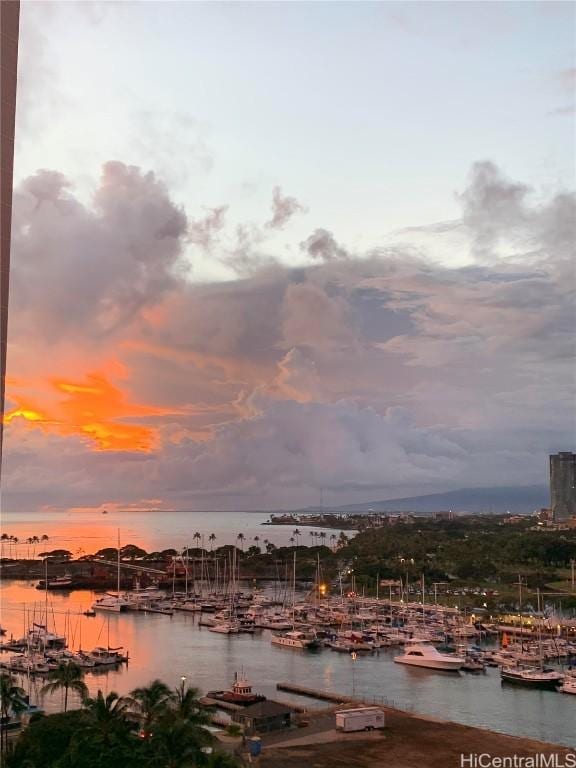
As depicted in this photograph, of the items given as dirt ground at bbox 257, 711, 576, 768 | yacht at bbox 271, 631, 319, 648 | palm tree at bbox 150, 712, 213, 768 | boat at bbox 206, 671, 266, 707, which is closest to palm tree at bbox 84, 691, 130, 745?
palm tree at bbox 150, 712, 213, 768

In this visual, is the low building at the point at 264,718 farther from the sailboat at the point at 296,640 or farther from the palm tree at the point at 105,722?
the sailboat at the point at 296,640

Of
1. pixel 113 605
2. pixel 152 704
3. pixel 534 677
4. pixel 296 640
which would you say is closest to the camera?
pixel 152 704

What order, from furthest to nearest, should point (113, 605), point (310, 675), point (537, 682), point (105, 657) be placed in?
point (113, 605) < point (105, 657) < point (310, 675) < point (537, 682)

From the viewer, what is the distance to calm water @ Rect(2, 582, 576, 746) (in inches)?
1048

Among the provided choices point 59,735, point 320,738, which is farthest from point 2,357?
point 320,738

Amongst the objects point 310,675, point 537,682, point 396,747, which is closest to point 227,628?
point 310,675

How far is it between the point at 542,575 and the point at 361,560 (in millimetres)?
17880

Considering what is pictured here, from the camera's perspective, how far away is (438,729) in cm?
2103

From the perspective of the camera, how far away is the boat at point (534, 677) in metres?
30.6

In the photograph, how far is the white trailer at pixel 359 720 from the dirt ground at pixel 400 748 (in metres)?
0.34

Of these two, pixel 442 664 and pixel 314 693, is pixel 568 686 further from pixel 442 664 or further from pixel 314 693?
pixel 314 693

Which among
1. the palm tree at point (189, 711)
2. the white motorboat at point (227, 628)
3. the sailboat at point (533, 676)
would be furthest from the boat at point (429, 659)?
the palm tree at point (189, 711)

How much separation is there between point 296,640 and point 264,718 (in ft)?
68.9

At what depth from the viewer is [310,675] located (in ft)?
109
